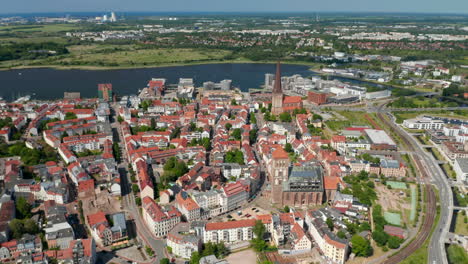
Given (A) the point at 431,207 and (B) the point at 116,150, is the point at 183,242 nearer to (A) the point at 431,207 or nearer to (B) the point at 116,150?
(B) the point at 116,150

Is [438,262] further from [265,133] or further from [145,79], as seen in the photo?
[145,79]

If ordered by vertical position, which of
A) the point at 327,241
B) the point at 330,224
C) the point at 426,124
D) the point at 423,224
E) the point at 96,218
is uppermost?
the point at 426,124

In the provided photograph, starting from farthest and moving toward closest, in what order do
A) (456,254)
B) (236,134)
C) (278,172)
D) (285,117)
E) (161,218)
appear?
(285,117)
(236,134)
(278,172)
(161,218)
(456,254)

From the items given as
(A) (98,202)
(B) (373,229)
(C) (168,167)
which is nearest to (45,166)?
(A) (98,202)

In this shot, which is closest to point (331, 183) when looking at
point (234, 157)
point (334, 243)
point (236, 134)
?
point (334, 243)

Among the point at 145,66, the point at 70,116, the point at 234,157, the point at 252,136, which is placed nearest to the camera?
the point at 234,157

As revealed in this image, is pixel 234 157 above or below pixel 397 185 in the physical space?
above

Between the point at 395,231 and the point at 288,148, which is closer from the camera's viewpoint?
the point at 395,231

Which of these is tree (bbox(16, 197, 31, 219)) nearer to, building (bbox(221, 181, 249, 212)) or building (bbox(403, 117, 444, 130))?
building (bbox(221, 181, 249, 212))

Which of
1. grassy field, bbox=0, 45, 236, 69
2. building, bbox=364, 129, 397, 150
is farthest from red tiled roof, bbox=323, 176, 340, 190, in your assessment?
grassy field, bbox=0, 45, 236, 69
